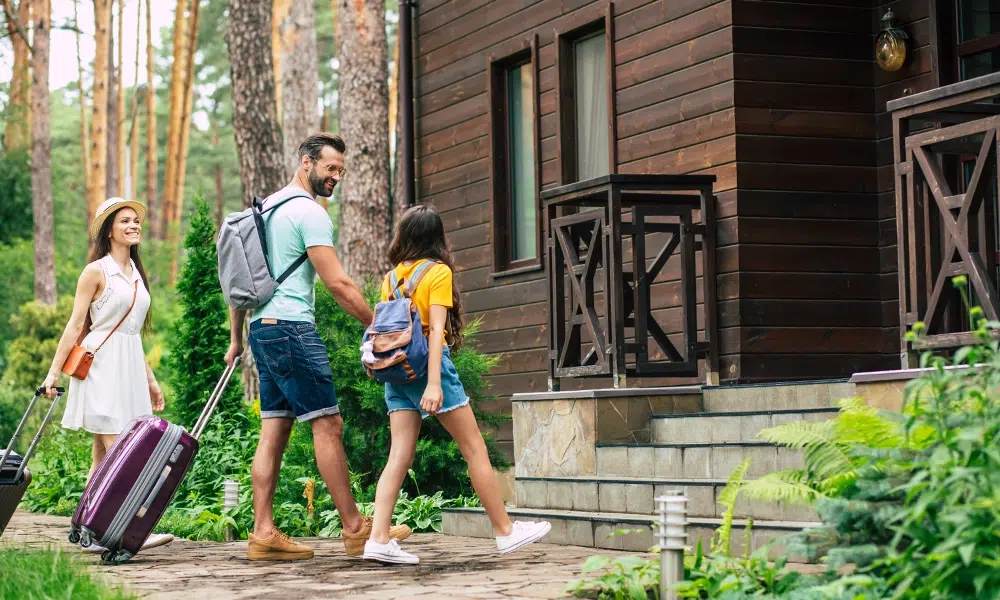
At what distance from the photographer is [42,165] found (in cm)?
2706

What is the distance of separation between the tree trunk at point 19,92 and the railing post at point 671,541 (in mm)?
29097

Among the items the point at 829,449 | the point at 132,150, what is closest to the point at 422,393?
the point at 829,449

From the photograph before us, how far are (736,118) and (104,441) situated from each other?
4255 mm

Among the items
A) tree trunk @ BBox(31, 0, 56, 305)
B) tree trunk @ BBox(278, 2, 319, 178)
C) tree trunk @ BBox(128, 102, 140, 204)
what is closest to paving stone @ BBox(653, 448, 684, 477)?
tree trunk @ BBox(278, 2, 319, 178)

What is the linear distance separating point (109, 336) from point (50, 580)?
2.20m

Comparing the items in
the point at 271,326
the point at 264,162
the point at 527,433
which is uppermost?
the point at 264,162

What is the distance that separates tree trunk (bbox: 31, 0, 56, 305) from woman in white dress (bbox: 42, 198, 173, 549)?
1995 centimetres

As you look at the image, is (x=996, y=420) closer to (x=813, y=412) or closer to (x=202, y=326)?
(x=813, y=412)

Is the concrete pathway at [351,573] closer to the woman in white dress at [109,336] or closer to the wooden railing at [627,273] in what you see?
the woman in white dress at [109,336]

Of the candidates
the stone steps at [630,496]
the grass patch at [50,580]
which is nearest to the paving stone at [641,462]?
the stone steps at [630,496]

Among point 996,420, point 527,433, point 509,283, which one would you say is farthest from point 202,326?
point 996,420

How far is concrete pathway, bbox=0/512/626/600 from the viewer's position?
555 centimetres

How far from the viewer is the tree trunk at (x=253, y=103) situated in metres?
16.5

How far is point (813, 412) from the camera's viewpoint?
7.13 meters
